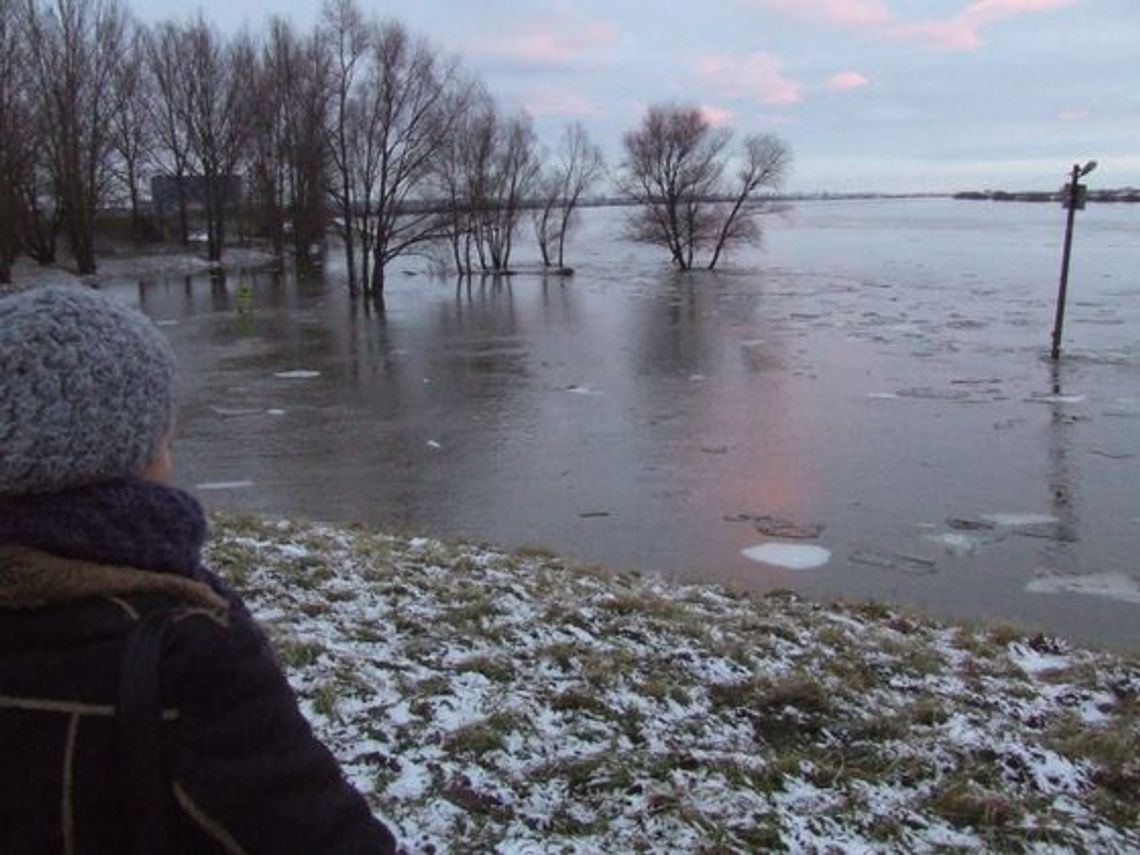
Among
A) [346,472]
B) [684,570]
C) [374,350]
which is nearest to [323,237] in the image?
[374,350]

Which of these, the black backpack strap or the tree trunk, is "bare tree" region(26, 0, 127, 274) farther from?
the black backpack strap

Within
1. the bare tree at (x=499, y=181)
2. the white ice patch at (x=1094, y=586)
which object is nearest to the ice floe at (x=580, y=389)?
the white ice patch at (x=1094, y=586)

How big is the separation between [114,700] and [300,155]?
59647mm

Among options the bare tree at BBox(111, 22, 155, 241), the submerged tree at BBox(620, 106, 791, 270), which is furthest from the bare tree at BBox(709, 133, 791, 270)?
the bare tree at BBox(111, 22, 155, 241)

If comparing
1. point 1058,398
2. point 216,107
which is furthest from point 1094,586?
point 216,107

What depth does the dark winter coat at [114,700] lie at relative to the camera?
1.36 meters

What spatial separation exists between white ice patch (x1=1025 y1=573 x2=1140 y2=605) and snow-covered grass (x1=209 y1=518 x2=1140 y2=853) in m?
2.44

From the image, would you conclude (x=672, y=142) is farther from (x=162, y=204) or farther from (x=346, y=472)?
(x=346, y=472)

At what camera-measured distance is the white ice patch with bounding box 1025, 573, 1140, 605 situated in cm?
877

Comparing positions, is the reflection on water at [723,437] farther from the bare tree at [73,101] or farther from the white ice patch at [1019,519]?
the bare tree at [73,101]

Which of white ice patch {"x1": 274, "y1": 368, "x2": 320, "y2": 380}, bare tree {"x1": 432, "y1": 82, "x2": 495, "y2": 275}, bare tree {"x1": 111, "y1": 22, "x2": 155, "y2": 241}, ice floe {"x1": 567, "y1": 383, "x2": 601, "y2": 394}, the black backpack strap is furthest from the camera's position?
bare tree {"x1": 111, "y1": 22, "x2": 155, "y2": 241}

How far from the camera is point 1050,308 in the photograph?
1358 inches

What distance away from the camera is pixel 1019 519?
1105cm

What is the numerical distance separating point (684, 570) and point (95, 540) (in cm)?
806
